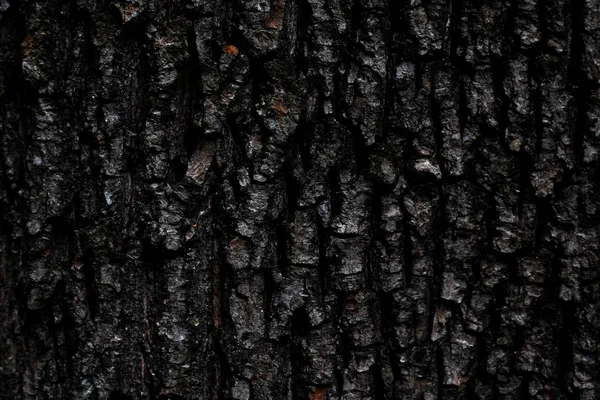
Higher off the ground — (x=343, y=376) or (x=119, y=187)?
(x=119, y=187)

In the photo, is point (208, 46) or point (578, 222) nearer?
point (208, 46)

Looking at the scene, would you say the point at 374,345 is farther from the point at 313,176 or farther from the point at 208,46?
the point at 208,46

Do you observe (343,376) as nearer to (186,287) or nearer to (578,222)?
Answer: (186,287)

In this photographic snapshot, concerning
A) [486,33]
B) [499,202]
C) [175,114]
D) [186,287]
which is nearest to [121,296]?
[186,287]

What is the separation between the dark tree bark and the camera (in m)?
1.47

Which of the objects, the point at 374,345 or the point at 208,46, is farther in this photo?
the point at 374,345

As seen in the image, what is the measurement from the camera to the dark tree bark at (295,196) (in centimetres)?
147

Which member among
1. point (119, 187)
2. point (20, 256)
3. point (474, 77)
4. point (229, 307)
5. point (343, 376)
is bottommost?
point (343, 376)

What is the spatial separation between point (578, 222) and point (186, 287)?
95 cm

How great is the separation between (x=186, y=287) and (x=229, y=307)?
0.11 metres

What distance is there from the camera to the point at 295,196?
152cm

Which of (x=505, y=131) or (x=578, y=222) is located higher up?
(x=505, y=131)

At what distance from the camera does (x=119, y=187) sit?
4.91 feet

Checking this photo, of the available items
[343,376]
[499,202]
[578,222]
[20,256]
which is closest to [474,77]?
[499,202]
